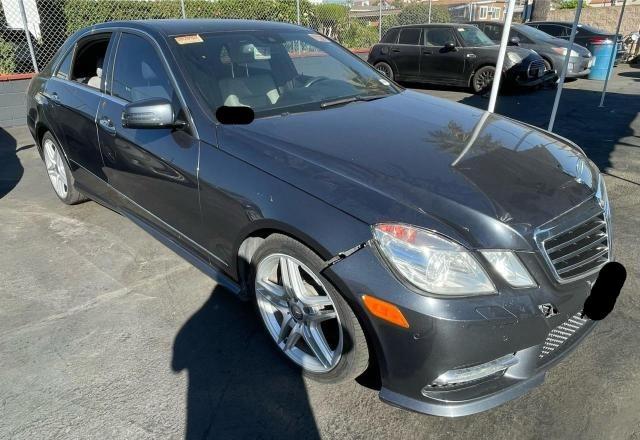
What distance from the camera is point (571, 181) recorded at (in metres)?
2.29

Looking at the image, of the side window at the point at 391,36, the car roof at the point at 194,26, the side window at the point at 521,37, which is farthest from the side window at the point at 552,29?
the car roof at the point at 194,26

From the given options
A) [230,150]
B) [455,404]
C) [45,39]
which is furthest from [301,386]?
[45,39]

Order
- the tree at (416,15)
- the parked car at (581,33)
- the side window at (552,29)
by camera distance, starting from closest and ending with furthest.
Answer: the parked car at (581,33)
the side window at (552,29)
the tree at (416,15)

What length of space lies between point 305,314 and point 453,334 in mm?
806

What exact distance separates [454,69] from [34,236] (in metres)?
9.70

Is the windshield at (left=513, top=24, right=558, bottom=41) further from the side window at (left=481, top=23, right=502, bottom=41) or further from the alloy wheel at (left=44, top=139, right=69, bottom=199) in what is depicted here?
the alloy wheel at (left=44, top=139, right=69, bottom=199)

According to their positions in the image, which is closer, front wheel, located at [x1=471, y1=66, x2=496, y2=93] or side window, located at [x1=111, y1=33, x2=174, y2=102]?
side window, located at [x1=111, y1=33, x2=174, y2=102]

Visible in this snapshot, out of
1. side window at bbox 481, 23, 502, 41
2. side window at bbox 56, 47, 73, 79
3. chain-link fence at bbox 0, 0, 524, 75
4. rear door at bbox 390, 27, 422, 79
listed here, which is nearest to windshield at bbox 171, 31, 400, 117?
side window at bbox 56, 47, 73, 79

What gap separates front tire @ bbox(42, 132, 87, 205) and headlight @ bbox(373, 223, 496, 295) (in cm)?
350

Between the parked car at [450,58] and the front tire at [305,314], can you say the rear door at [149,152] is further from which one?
the parked car at [450,58]

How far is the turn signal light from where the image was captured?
1851 millimetres

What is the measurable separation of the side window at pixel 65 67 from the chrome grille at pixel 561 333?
13.7 feet

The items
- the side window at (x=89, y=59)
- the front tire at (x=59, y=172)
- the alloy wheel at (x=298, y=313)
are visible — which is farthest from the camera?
the front tire at (x=59, y=172)

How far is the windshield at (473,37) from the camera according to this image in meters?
11.1
